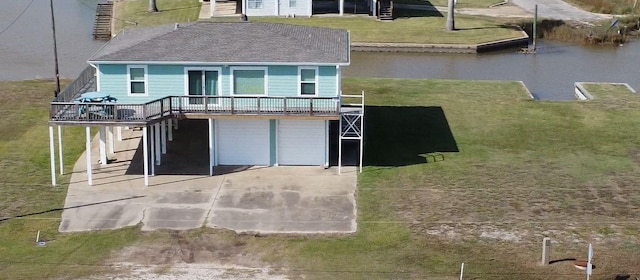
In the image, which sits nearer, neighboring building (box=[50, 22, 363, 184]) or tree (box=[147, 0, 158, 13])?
neighboring building (box=[50, 22, 363, 184])

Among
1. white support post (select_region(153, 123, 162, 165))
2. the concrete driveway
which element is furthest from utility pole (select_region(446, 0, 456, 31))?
white support post (select_region(153, 123, 162, 165))

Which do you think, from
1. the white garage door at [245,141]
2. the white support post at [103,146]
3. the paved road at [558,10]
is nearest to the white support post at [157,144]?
the white support post at [103,146]

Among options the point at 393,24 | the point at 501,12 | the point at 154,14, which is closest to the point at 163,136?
the point at 393,24

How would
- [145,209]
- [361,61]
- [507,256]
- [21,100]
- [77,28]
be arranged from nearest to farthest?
1. [507,256]
2. [145,209]
3. [21,100]
4. [361,61]
5. [77,28]

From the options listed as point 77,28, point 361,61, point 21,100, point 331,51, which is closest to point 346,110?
point 331,51

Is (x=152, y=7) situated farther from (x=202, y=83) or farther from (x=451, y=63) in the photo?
(x=202, y=83)

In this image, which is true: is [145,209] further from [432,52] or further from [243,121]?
[432,52]

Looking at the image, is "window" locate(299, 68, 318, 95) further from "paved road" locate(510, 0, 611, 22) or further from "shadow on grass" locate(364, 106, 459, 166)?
"paved road" locate(510, 0, 611, 22)
